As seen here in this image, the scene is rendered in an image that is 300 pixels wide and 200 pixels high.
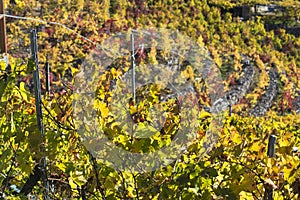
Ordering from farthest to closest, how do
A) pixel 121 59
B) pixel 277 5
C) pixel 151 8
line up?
1. pixel 277 5
2. pixel 151 8
3. pixel 121 59

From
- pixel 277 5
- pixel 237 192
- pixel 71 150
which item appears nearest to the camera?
pixel 237 192

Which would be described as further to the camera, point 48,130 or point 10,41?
point 10,41

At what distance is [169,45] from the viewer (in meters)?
7.84

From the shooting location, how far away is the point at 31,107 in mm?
2156

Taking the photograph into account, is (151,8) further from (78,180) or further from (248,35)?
(78,180)

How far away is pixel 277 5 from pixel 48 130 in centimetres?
1051

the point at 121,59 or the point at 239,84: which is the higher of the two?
the point at 121,59

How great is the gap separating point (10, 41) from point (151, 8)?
3.17m

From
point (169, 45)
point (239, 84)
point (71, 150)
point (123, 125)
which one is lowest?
point (239, 84)

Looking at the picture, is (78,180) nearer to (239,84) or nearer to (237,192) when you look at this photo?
(237,192)

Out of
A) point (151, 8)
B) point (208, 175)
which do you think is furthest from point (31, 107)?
point (151, 8)

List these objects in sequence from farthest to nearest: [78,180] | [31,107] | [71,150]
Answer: [31,107] → [71,150] → [78,180]

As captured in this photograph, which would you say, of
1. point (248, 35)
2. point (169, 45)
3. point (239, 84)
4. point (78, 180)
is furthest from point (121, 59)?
point (78, 180)

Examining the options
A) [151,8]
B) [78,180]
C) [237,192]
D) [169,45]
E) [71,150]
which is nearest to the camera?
[237,192]
